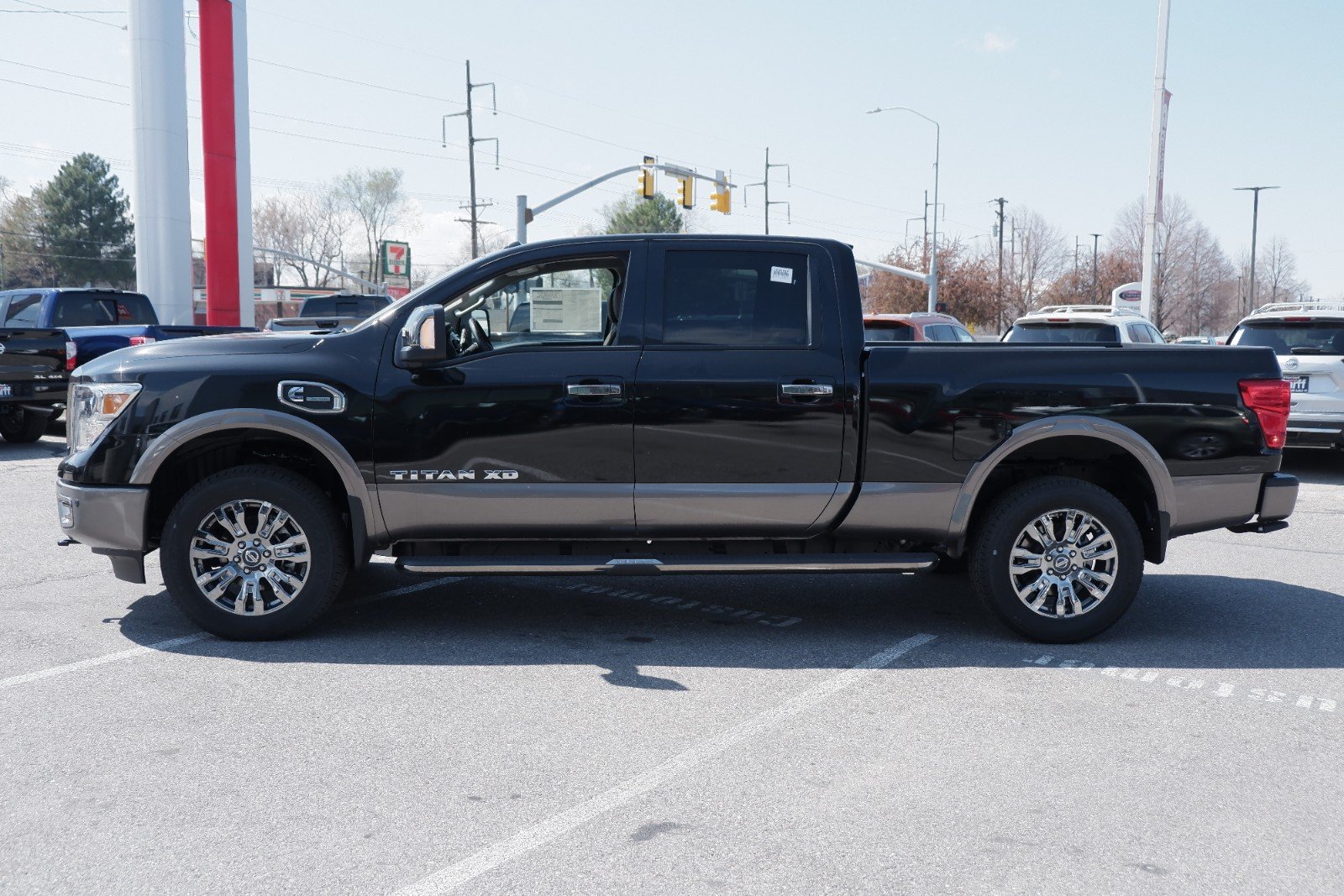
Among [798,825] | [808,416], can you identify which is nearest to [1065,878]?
[798,825]

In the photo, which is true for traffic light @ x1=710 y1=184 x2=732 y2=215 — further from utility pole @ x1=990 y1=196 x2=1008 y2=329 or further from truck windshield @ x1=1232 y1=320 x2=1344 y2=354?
utility pole @ x1=990 y1=196 x2=1008 y2=329

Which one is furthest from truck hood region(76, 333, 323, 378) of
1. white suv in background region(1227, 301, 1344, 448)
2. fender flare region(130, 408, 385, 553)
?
white suv in background region(1227, 301, 1344, 448)

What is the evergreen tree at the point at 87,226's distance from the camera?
259 feet

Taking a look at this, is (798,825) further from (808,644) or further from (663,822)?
(808,644)

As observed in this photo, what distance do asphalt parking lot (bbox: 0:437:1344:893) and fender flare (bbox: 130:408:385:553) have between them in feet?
2.62

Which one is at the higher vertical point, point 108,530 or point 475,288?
point 475,288

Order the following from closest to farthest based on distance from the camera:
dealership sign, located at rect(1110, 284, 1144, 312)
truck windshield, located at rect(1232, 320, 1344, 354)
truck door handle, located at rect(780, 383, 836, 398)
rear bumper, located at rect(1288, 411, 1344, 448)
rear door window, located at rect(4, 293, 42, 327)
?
truck door handle, located at rect(780, 383, 836, 398) < rear bumper, located at rect(1288, 411, 1344, 448) < truck windshield, located at rect(1232, 320, 1344, 354) < rear door window, located at rect(4, 293, 42, 327) < dealership sign, located at rect(1110, 284, 1144, 312)

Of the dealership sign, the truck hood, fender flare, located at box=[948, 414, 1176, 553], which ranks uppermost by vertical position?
the dealership sign

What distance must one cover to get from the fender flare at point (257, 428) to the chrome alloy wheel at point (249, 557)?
13.1 inches

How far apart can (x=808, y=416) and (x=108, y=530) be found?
3358mm

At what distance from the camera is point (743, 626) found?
6008mm

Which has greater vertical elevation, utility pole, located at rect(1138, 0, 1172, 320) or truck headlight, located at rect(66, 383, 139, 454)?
utility pole, located at rect(1138, 0, 1172, 320)

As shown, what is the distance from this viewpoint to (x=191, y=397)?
5.42 m

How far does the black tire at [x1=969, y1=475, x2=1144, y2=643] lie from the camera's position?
18.3 feet
